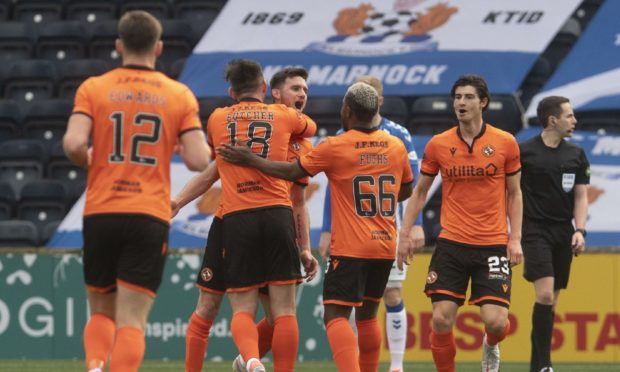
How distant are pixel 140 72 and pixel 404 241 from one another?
3008 millimetres

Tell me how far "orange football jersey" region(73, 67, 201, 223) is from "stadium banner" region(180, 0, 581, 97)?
31.8 feet

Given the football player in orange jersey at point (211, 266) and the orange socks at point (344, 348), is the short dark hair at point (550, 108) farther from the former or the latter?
the orange socks at point (344, 348)

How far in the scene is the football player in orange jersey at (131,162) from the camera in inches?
269

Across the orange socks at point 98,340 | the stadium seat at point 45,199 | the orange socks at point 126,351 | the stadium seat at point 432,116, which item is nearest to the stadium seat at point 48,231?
the stadium seat at point 45,199

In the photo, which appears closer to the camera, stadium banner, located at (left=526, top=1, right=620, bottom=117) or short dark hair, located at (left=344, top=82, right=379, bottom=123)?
short dark hair, located at (left=344, top=82, right=379, bottom=123)

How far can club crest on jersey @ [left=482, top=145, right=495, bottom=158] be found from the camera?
9.17 meters

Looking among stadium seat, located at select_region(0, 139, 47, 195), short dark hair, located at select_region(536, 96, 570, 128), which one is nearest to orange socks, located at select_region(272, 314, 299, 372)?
short dark hair, located at select_region(536, 96, 570, 128)

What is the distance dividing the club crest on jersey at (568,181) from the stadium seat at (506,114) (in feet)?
17.6

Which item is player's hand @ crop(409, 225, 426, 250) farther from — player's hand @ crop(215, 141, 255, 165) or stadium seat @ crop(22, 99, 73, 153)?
stadium seat @ crop(22, 99, 73, 153)

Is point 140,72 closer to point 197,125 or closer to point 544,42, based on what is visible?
point 197,125

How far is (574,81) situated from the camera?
16.0 meters

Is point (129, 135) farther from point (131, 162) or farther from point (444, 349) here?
point (444, 349)

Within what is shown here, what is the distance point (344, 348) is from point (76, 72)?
34.5 ft

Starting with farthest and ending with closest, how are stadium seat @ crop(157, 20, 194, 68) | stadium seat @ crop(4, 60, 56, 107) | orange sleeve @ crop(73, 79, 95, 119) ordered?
stadium seat @ crop(4, 60, 56, 107) → stadium seat @ crop(157, 20, 194, 68) → orange sleeve @ crop(73, 79, 95, 119)
